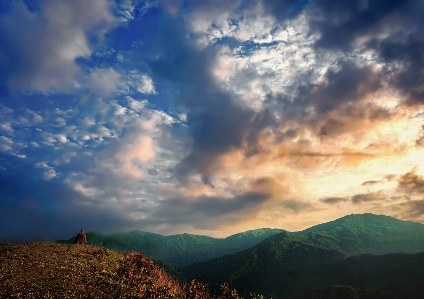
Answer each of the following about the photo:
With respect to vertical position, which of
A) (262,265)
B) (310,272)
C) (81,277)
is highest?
(262,265)

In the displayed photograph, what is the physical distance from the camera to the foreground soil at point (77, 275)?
1684 cm

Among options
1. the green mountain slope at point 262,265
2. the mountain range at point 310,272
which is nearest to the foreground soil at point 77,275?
the mountain range at point 310,272

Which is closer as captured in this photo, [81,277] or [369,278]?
[81,277]

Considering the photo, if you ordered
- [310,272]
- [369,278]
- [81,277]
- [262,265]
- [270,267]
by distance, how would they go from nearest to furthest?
1. [81,277]
2. [369,278]
3. [310,272]
4. [270,267]
5. [262,265]

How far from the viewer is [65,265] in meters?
21.9

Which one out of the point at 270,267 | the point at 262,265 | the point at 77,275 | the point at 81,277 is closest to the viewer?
the point at 81,277

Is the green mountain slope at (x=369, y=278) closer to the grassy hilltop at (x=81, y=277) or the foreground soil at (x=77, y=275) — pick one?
the grassy hilltop at (x=81, y=277)

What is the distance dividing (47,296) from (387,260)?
128 metres

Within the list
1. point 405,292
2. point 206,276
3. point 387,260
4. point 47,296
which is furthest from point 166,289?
point 206,276

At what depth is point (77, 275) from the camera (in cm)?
1984

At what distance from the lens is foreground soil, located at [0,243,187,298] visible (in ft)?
55.3

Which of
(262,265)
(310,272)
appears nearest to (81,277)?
(310,272)

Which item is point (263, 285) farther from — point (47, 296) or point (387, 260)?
point (47, 296)

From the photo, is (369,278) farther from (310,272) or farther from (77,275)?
(77,275)
